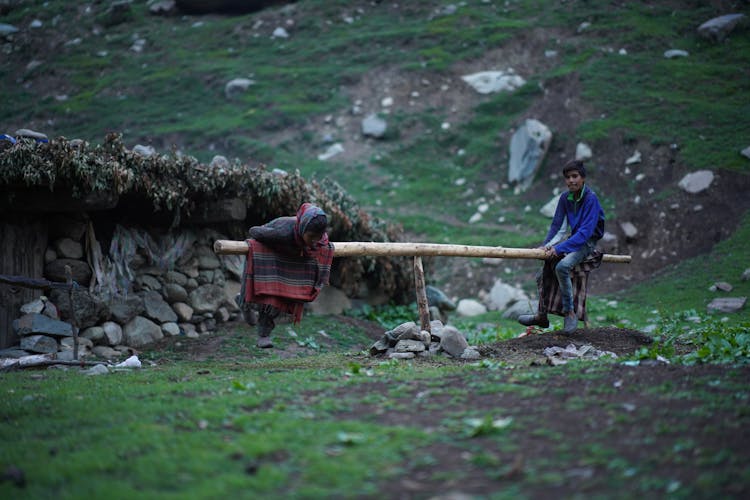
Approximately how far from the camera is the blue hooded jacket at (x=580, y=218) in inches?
273

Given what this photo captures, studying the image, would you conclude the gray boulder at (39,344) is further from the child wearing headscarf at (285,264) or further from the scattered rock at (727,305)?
the scattered rock at (727,305)

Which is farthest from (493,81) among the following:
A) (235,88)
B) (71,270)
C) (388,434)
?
(388,434)

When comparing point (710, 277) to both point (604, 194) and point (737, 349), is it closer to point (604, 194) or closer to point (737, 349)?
point (604, 194)

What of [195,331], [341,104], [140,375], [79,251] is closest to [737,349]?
[140,375]

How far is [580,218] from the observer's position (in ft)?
23.3

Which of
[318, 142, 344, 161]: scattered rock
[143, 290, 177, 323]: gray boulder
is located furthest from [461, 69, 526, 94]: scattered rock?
[143, 290, 177, 323]: gray boulder

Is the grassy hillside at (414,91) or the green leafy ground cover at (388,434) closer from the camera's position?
the green leafy ground cover at (388,434)

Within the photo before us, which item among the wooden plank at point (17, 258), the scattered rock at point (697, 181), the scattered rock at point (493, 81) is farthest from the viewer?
the scattered rock at point (493, 81)

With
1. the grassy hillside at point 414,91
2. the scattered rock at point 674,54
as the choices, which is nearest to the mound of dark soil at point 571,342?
the grassy hillside at point 414,91

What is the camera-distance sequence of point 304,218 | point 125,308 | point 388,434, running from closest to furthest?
point 388,434 → point 304,218 → point 125,308

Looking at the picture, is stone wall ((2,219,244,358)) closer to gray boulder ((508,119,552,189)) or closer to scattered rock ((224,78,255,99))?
gray boulder ((508,119,552,189))

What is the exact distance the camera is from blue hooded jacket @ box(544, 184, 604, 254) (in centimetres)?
694

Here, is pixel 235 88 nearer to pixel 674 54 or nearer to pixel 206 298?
pixel 674 54

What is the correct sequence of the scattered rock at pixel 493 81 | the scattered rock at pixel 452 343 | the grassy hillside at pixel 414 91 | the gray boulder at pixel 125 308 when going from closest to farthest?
the scattered rock at pixel 452 343, the gray boulder at pixel 125 308, the grassy hillside at pixel 414 91, the scattered rock at pixel 493 81
